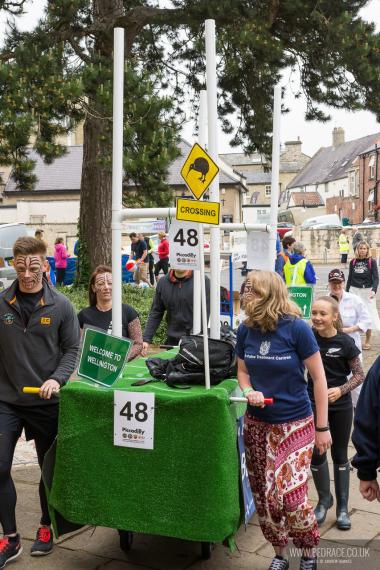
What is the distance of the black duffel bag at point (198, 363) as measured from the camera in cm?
449

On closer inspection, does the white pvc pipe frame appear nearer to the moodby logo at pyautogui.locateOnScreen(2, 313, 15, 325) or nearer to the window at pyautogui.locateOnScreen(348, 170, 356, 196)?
the moodby logo at pyautogui.locateOnScreen(2, 313, 15, 325)

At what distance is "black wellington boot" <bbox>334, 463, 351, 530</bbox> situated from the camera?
198 inches

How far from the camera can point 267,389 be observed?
4121 mm

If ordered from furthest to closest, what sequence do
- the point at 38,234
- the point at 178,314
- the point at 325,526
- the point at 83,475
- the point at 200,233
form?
the point at 38,234 < the point at 178,314 < the point at 325,526 < the point at 200,233 < the point at 83,475

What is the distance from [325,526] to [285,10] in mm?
10878

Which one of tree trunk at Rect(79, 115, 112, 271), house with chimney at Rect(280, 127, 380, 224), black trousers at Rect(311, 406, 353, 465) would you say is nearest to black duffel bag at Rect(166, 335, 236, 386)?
black trousers at Rect(311, 406, 353, 465)

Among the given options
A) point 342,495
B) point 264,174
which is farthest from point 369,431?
point 264,174

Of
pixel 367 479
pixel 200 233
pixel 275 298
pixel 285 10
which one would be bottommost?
pixel 367 479

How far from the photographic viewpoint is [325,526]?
509cm

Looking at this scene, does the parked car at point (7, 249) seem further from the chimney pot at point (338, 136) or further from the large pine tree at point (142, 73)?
the chimney pot at point (338, 136)

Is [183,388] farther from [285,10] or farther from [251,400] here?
[285,10]

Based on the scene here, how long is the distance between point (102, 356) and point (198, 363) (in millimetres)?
590

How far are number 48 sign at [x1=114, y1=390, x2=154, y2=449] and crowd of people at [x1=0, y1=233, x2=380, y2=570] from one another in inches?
18.9

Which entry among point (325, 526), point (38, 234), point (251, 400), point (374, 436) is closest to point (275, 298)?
point (251, 400)
